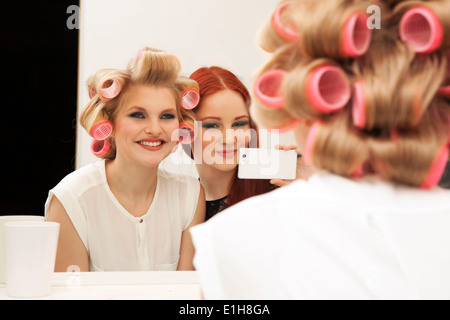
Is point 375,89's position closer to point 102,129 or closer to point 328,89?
point 328,89

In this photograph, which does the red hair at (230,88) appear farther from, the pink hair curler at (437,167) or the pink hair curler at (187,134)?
the pink hair curler at (437,167)

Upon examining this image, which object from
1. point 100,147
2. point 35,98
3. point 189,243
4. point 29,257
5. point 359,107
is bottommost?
point 189,243

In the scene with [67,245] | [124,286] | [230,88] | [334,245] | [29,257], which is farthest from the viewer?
[230,88]

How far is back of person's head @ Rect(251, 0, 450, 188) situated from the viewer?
635 millimetres

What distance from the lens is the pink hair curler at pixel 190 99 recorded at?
5.09ft

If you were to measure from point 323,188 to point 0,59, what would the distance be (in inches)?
46.1

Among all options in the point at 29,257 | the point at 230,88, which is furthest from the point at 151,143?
the point at 29,257

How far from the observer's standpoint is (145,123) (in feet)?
4.97

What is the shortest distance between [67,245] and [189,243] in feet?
1.13

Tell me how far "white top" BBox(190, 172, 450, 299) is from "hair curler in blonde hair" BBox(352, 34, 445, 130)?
85 millimetres

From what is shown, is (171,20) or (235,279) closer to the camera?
(235,279)

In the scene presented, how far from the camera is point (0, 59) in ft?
4.90

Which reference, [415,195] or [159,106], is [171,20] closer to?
[159,106]
